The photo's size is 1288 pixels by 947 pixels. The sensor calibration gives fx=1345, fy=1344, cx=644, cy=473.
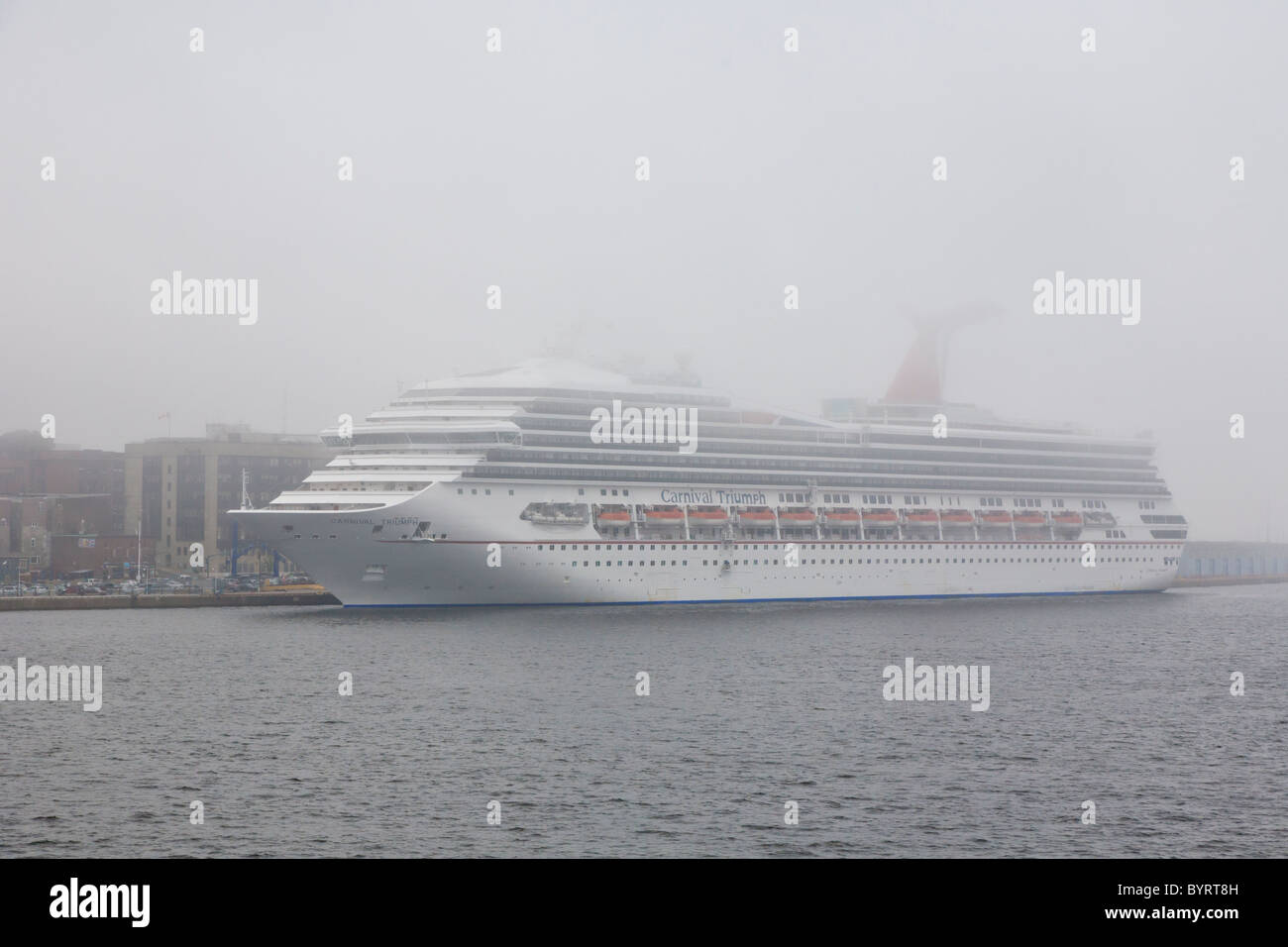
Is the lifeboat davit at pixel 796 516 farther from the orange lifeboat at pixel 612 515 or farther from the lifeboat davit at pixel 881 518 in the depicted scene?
the orange lifeboat at pixel 612 515

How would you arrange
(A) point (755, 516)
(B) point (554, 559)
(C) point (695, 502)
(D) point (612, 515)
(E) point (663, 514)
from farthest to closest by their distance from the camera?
(A) point (755, 516) < (C) point (695, 502) < (E) point (663, 514) < (D) point (612, 515) < (B) point (554, 559)

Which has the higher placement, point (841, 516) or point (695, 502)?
point (695, 502)

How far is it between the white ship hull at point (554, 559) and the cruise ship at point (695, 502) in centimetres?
10

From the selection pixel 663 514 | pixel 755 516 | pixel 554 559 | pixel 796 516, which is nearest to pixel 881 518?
pixel 796 516

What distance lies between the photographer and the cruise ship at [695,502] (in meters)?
59.3

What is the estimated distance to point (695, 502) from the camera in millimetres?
68062

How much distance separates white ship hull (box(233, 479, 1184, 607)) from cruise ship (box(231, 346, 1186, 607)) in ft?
0.31

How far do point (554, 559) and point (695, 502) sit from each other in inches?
380

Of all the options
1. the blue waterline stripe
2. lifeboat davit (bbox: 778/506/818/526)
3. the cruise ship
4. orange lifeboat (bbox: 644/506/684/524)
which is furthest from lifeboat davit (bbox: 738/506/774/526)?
orange lifeboat (bbox: 644/506/684/524)

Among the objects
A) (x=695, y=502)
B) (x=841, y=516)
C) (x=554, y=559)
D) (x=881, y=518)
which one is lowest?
(x=554, y=559)

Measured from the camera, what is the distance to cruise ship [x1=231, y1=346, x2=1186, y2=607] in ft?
195

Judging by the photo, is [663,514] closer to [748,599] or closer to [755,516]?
[755,516]
